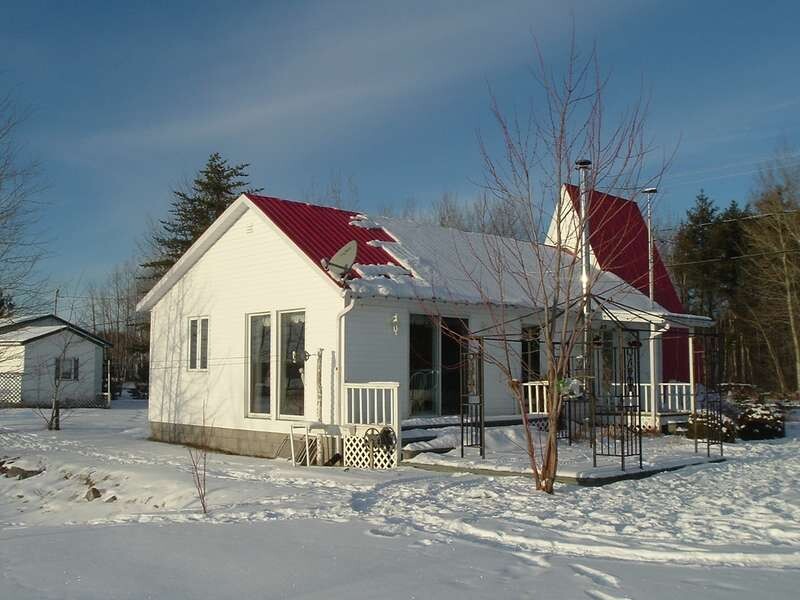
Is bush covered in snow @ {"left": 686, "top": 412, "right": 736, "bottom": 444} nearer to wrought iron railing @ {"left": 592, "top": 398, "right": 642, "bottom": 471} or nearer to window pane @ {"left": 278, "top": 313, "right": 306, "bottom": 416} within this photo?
wrought iron railing @ {"left": 592, "top": 398, "right": 642, "bottom": 471}

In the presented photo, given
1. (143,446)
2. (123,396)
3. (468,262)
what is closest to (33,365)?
(123,396)

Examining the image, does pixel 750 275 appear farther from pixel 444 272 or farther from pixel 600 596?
pixel 600 596

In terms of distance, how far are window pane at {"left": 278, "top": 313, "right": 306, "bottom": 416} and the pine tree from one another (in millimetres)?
26389

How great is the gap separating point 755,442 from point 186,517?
12.1m

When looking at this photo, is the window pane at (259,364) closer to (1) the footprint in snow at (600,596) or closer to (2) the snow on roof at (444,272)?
(2) the snow on roof at (444,272)

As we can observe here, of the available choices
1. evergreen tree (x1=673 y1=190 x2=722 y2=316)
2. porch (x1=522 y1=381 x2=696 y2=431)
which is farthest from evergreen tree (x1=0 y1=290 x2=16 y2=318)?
evergreen tree (x1=673 y1=190 x2=722 y2=316)

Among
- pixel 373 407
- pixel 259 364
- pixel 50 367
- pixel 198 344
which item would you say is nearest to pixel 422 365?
pixel 373 407

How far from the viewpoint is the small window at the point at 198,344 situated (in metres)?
16.6

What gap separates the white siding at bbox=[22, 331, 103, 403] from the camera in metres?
32.2

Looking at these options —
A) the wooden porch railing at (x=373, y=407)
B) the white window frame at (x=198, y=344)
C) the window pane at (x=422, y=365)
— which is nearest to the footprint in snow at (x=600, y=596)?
the wooden porch railing at (x=373, y=407)

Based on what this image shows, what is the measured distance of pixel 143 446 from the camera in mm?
16375

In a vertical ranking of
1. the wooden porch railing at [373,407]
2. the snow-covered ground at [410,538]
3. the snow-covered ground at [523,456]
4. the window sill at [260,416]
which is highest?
the wooden porch railing at [373,407]

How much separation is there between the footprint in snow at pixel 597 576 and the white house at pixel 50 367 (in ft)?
94.2

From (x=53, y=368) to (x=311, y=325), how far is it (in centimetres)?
2318
